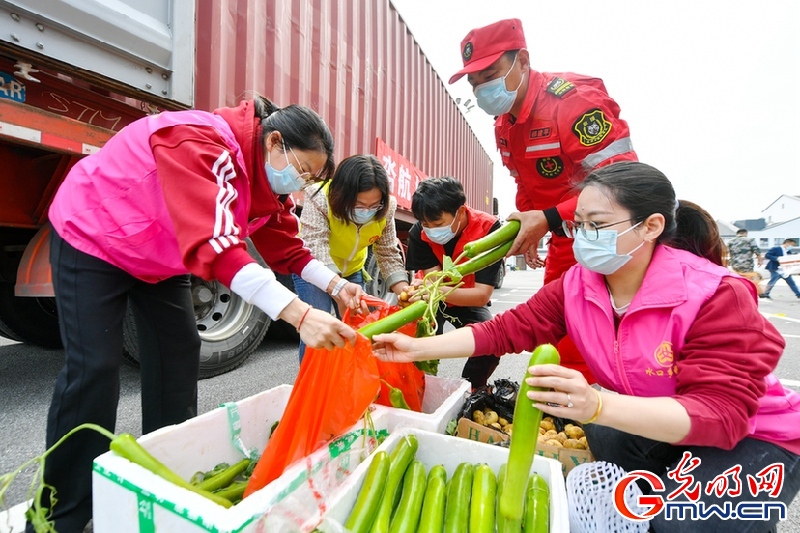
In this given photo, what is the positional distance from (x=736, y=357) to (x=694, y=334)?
0.11 m

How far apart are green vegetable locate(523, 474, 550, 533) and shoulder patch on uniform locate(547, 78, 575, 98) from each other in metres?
1.80

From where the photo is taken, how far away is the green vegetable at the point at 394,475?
121 centimetres

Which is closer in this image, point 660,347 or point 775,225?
point 660,347

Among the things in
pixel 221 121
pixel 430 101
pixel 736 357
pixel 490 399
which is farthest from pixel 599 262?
pixel 430 101

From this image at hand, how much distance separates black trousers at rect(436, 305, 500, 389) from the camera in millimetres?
2788

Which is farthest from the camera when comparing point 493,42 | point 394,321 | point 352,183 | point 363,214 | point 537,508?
point 363,214

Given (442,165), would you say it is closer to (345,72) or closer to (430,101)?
(430,101)

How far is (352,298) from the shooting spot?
2.11 metres

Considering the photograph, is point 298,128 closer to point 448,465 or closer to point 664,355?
point 448,465

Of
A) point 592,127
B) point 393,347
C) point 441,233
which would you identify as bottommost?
point 393,347

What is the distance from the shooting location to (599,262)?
1460 mm

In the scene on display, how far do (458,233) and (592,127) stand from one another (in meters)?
1.04

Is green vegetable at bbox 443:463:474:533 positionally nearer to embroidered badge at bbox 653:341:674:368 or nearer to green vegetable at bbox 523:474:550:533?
green vegetable at bbox 523:474:550:533

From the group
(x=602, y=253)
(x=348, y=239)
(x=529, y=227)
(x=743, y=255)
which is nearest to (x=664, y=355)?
(x=602, y=253)
